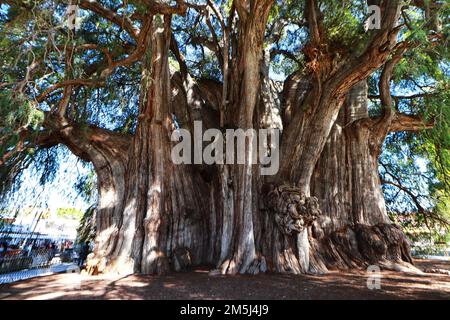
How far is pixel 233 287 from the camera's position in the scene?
380 cm

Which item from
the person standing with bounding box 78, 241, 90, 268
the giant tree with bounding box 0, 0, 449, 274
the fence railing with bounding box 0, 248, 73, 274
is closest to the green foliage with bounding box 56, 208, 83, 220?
the fence railing with bounding box 0, 248, 73, 274

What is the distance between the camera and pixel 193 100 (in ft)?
22.6

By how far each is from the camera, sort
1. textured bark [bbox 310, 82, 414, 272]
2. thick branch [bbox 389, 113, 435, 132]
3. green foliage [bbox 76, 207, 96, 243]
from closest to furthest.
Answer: textured bark [bbox 310, 82, 414, 272]
thick branch [bbox 389, 113, 435, 132]
green foliage [bbox 76, 207, 96, 243]

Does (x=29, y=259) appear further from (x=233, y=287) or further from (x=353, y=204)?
(x=353, y=204)

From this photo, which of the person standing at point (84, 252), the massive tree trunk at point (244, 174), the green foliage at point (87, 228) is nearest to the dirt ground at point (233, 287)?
the massive tree trunk at point (244, 174)

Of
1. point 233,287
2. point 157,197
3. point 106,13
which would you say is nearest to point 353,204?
point 233,287

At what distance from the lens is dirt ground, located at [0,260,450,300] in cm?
343

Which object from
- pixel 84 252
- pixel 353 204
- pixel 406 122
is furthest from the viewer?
pixel 84 252

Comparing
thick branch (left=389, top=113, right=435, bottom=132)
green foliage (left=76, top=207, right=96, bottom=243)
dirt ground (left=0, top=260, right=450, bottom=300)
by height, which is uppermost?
thick branch (left=389, top=113, right=435, bottom=132)

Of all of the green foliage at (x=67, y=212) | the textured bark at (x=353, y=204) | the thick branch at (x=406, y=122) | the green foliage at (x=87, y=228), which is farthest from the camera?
the green foliage at (x=67, y=212)

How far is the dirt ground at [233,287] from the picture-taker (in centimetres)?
343

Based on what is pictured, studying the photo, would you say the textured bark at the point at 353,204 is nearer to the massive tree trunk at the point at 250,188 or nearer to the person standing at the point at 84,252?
the massive tree trunk at the point at 250,188

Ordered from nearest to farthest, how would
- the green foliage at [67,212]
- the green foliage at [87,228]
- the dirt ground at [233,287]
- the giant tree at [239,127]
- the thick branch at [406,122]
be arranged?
the dirt ground at [233,287] → the giant tree at [239,127] → the thick branch at [406,122] → the green foliage at [87,228] → the green foliage at [67,212]

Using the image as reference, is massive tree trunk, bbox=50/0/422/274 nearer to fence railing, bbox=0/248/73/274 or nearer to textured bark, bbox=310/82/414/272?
textured bark, bbox=310/82/414/272
